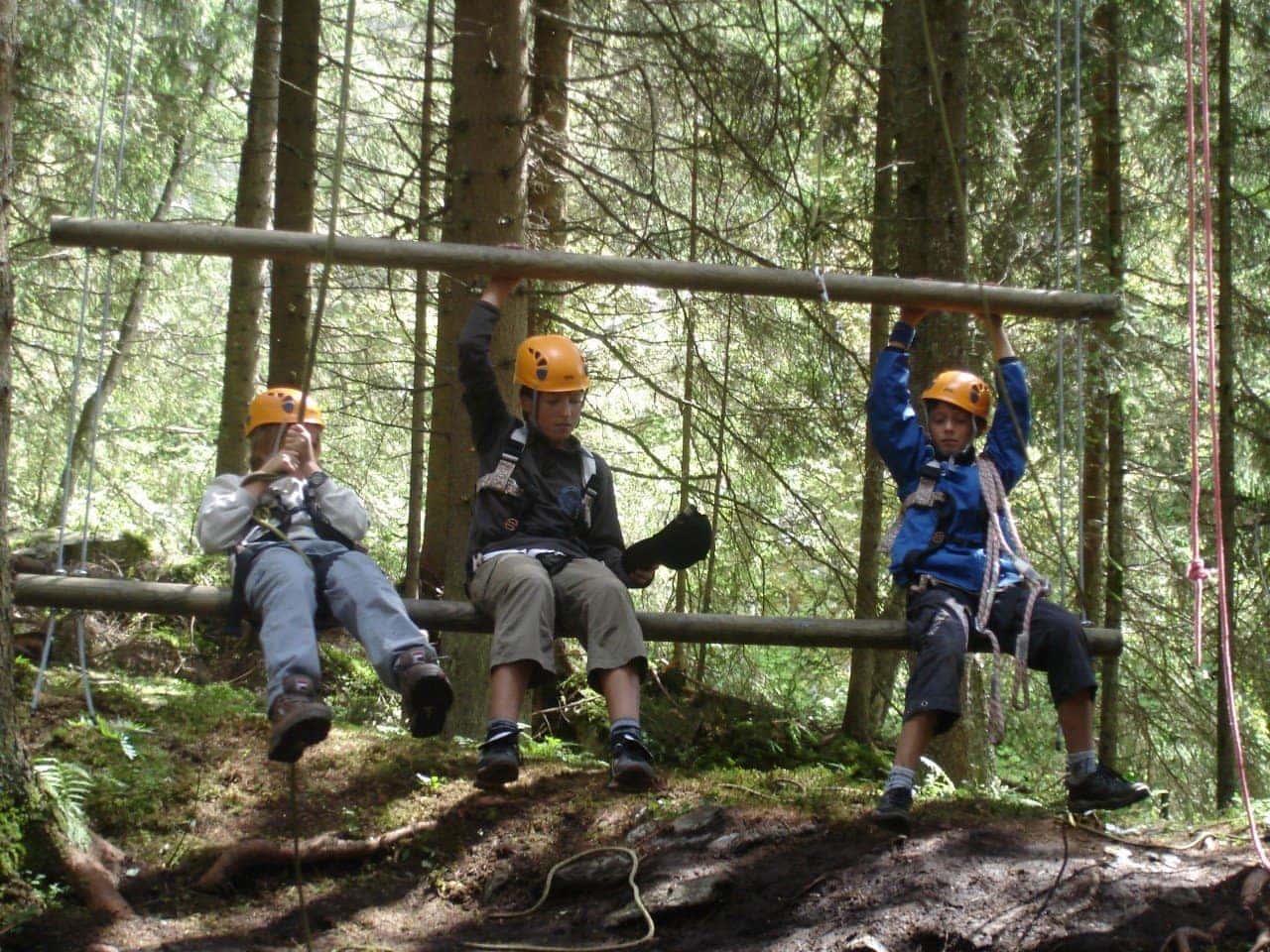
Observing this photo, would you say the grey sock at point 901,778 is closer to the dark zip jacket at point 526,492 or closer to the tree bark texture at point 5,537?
the dark zip jacket at point 526,492

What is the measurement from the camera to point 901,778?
164 inches

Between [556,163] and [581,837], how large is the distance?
4.76 metres

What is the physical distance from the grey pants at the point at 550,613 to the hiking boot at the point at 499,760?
29 cm

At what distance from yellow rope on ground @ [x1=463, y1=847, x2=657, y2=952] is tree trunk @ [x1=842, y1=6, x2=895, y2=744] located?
3.14 meters

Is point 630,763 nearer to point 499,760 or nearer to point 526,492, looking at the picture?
point 499,760

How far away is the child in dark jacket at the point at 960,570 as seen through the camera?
424 cm

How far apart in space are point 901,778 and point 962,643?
0.56 m

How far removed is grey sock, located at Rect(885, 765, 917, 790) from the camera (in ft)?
13.6

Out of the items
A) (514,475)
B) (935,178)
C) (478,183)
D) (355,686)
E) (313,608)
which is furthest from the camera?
(355,686)

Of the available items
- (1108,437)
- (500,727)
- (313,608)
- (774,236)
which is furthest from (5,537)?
(1108,437)

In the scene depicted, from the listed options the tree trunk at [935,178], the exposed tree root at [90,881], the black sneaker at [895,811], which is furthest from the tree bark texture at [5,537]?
the tree trunk at [935,178]

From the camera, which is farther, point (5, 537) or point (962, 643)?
point (962, 643)

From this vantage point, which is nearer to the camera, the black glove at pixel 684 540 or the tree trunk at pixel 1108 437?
the black glove at pixel 684 540

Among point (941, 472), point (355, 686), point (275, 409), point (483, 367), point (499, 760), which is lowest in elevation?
point (355, 686)
